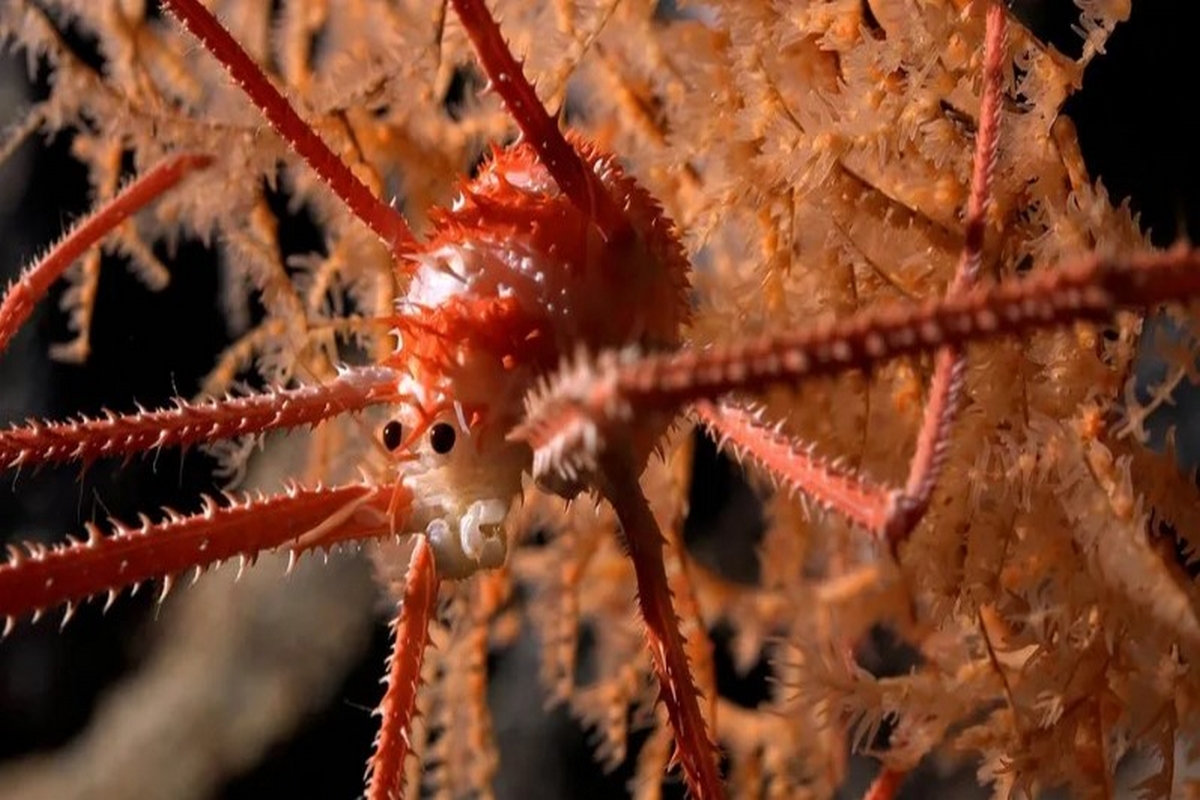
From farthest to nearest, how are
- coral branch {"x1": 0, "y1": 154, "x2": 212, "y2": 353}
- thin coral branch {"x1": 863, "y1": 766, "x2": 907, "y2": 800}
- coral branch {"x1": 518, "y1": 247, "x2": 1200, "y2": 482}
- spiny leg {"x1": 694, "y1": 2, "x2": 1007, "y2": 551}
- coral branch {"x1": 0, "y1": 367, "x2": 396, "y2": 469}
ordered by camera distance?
thin coral branch {"x1": 863, "y1": 766, "x2": 907, "y2": 800}, coral branch {"x1": 0, "y1": 154, "x2": 212, "y2": 353}, coral branch {"x1": 0, "y1": 367, "x2": 396, "y2": 469}, spiny leg {"x1": 694, "y1": 2, "x2": 1007, "y2": 551}, coral branch {"x1": 518, "y1": 247, "x2": 1200, "y2": 482}

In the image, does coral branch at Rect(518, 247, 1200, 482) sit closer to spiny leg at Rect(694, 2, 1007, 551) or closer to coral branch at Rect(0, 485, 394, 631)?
spiny leg at Rect(694, 2, 1007, 551)

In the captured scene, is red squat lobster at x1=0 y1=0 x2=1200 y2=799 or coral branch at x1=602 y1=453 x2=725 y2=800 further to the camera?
coral branch at x1=602 y1=453 x2=725 y2=800

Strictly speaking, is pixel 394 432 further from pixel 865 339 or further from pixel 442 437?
pixel 865 339

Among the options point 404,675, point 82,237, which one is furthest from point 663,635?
point 82,237

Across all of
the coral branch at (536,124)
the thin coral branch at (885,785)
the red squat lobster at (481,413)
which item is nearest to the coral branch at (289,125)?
the red squat lobster at (481,413)

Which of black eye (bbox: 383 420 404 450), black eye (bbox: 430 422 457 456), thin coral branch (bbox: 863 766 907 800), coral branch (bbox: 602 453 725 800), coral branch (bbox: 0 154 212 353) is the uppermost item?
coral branch (bbox: 0 154 212 353)

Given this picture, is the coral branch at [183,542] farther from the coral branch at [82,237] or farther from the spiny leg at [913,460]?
the coral branch at [82,237]

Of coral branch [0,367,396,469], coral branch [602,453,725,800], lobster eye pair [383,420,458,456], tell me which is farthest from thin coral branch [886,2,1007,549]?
coral branch [0,367,396,469]

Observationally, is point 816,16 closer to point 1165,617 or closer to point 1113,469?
point 1113,469
